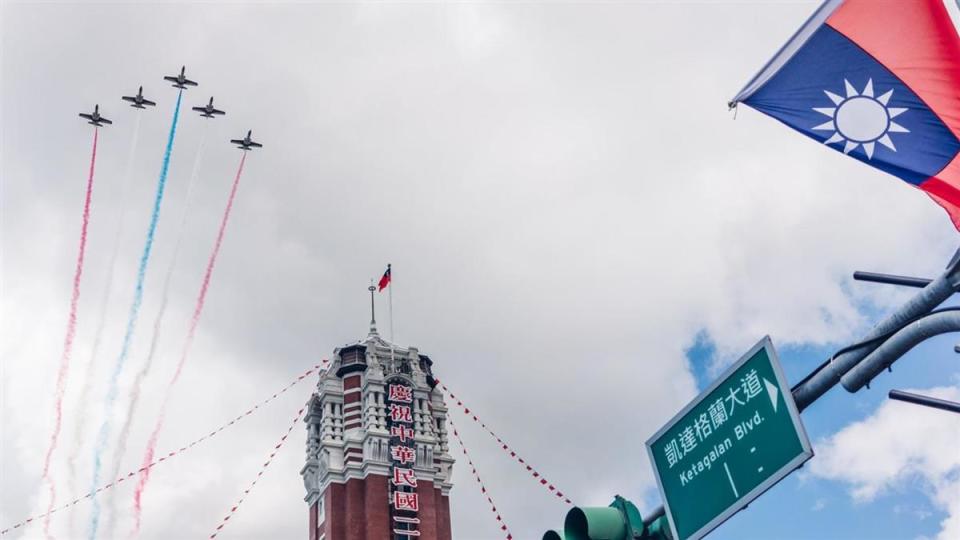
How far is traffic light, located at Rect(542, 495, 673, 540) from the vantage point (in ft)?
42.8

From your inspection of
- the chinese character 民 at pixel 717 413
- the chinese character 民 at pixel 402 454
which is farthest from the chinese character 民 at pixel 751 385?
the chinese character 民 at pixel 402 454

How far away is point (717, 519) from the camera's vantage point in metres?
12.2

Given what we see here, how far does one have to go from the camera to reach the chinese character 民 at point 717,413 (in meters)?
12.5

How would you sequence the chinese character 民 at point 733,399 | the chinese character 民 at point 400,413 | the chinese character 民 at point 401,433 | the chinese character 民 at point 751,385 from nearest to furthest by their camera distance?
the chinese character 民 at point 751,385, the chinese character 民 at point 733,399, the chinese character 民 at point 401,433, the chinese character 民 at point 400,413

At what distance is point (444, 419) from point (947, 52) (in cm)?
7410

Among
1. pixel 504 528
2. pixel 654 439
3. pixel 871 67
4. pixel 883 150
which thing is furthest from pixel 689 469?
pixel 504 528

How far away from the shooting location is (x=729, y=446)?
1229 cm

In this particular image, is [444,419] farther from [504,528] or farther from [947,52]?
[947,52]

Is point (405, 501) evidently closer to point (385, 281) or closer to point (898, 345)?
point (385, 281)

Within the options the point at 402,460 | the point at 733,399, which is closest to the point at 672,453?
the point at 733,399

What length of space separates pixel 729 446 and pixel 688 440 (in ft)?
2.78

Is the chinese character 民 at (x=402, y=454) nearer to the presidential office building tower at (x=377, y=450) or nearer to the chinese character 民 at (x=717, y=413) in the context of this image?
the presidential office building tower at (x=377, y=450)

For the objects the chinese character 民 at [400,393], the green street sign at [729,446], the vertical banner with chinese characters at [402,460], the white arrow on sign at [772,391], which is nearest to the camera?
the green street sign at [729,446]

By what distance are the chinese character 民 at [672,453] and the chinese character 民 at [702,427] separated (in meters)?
0.48
